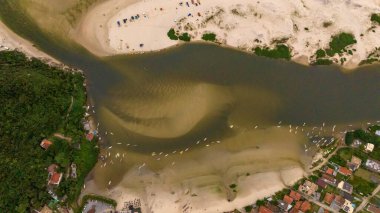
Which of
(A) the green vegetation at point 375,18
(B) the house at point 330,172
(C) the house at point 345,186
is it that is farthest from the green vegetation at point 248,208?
(A) the green vegetation at point 375,18

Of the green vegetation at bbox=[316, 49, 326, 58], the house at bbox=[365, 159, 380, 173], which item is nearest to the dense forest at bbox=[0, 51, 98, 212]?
the green vegetation at bbox=[316, 49, 326, 58]

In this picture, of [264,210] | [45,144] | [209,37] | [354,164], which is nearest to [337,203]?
[354,164]

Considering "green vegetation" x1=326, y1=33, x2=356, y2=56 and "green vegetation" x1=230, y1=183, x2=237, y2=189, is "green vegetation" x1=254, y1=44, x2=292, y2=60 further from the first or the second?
"green vegetation" x1=230, y1=183, x2=237, y2=189

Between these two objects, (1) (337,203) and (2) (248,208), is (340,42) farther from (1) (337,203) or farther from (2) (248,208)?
(2) (248,208)

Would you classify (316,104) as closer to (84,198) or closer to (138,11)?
(138,11)

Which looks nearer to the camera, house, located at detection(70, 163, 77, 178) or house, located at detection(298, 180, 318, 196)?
house, located at detection(70, 163, 77, 178)

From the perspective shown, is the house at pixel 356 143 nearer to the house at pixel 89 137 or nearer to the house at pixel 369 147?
the house at pixel 369 147
